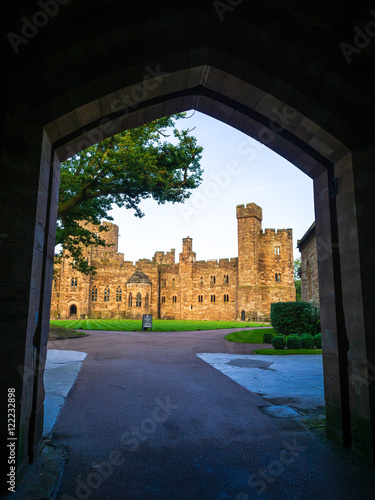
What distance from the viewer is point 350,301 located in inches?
139

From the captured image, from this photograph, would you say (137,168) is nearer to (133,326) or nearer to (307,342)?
(307,342)

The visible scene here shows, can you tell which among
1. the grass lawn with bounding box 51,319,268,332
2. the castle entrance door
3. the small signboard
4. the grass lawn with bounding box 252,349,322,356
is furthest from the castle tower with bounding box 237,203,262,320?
the grass lawn with bounding box 252,349,322,356

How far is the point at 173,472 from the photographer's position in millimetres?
2965

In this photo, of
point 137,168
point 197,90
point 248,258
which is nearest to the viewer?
point 197,90

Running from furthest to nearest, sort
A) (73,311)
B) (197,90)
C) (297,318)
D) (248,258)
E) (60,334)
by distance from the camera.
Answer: (73,311) < (248,258) < (60,334) < (297,318) < (197,90)

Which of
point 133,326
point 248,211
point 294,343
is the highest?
point 248,211

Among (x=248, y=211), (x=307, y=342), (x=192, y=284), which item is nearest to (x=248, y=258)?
(x=248, y=211)

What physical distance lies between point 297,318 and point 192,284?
31.6 meters

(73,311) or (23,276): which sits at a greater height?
(23,276)

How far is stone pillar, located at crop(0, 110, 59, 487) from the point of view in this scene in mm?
2744

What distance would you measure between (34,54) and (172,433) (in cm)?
452

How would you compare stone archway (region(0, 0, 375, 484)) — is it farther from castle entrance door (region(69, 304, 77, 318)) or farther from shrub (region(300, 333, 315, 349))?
castle entrance door (region(69, 304, 77, 318))

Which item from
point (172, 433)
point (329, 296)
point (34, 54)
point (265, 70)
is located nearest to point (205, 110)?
point (265, 70)

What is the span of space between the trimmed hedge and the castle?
1011 inches
